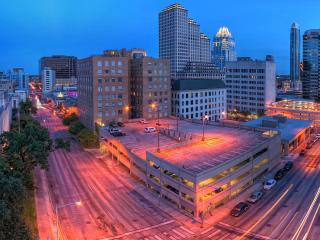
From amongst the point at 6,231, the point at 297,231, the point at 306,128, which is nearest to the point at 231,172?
A: the point at 297,231

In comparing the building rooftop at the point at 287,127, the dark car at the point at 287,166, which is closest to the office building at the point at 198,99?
the building rooftop at the point at 287,127

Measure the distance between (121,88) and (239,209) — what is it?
64987mm

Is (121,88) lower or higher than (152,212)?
higher

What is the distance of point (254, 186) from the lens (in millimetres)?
57469

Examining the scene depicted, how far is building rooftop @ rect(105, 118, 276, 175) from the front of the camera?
53.5 meters

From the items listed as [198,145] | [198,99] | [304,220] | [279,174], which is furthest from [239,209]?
[198,99]

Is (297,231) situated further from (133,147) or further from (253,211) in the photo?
(133,147)

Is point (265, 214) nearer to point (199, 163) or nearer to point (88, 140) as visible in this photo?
point (199, 163)

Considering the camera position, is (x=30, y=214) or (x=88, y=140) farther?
(x=88, y=140)

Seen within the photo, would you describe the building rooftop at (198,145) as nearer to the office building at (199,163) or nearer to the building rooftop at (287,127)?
the office building at (199,163)

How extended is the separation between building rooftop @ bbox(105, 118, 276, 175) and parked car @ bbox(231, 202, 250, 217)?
7.13 metres

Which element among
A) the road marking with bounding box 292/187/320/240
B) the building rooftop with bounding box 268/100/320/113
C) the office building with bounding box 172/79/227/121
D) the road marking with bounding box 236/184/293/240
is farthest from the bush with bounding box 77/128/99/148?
the building rooftop with bounding box 268/100/320/113

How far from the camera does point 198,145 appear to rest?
65.0 m

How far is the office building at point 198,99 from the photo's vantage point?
11975 cm
